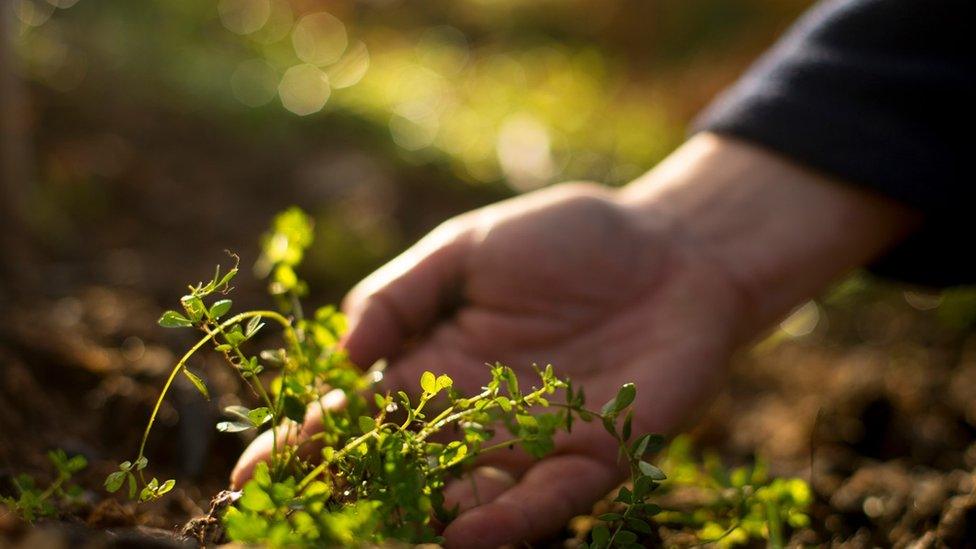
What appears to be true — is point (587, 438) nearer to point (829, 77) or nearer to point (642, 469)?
point (642, 469)

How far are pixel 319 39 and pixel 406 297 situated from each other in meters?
6.63

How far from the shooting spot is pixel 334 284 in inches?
148

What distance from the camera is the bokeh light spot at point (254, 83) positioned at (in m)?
5.56

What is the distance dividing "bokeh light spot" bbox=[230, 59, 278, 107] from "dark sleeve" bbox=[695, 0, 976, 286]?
3622mm

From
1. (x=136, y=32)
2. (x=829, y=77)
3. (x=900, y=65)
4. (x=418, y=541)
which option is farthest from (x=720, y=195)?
(x=136, y=32)

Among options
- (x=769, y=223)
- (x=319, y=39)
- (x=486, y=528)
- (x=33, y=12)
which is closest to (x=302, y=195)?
(x=769, y=223)

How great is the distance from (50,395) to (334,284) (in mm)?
1554

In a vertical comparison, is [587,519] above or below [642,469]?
below

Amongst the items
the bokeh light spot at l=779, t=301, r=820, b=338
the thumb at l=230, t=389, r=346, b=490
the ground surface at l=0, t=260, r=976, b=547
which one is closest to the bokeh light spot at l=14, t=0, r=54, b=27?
the ground surface at l=0, t=260, r=976, b=547

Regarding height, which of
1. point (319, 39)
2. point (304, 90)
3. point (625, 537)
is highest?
point (319, 39)

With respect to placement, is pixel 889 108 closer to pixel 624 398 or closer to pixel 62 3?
pixel 624 398

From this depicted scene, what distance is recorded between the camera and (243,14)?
805 cm

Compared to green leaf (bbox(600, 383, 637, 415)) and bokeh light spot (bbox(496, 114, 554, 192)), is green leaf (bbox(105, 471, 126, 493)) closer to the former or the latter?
green leaf (bbox(600, 383, 637, 415))

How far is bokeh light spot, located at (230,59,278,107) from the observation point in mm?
5559
